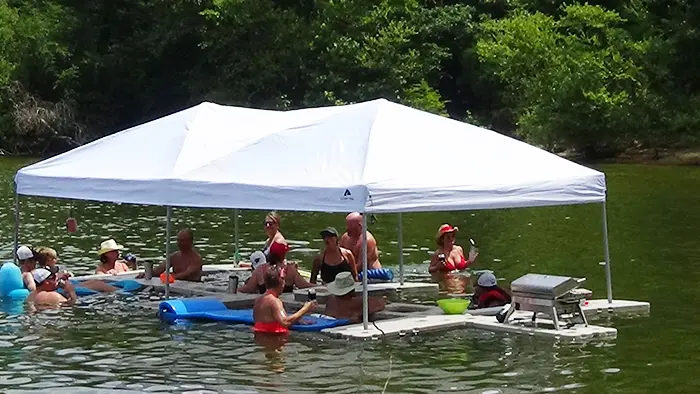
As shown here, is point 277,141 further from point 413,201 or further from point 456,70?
point 456,70

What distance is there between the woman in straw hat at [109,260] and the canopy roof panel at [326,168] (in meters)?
2.47

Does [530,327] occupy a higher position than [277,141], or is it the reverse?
[277,141]

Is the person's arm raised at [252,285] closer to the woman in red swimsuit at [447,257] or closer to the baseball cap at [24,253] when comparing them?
the baseball cap at [24,253]

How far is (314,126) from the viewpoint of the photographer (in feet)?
57.4

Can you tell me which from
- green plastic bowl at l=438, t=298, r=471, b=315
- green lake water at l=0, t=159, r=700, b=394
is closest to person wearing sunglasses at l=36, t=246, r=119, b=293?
green lake water at l=0, t=159, r=700, b=394

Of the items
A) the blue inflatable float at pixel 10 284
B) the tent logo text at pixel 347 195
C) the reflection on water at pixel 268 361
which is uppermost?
the tent logo text at pixel 347 195

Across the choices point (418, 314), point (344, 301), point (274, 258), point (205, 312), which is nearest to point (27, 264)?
point (205, 312)

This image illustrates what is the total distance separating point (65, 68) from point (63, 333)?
190 feet

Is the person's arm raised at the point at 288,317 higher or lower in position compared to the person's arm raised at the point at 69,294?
lower

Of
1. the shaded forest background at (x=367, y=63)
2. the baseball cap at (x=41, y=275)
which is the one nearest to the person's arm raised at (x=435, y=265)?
the baseball cap at (x=41, y=275)

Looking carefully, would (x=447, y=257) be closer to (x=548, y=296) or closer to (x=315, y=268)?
(x=315, y=268)

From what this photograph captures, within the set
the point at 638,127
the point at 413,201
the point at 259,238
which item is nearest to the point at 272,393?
the point at 413,201

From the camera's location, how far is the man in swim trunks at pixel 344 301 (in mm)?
16609

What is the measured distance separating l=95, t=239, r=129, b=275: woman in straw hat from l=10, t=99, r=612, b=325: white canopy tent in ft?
8.14
